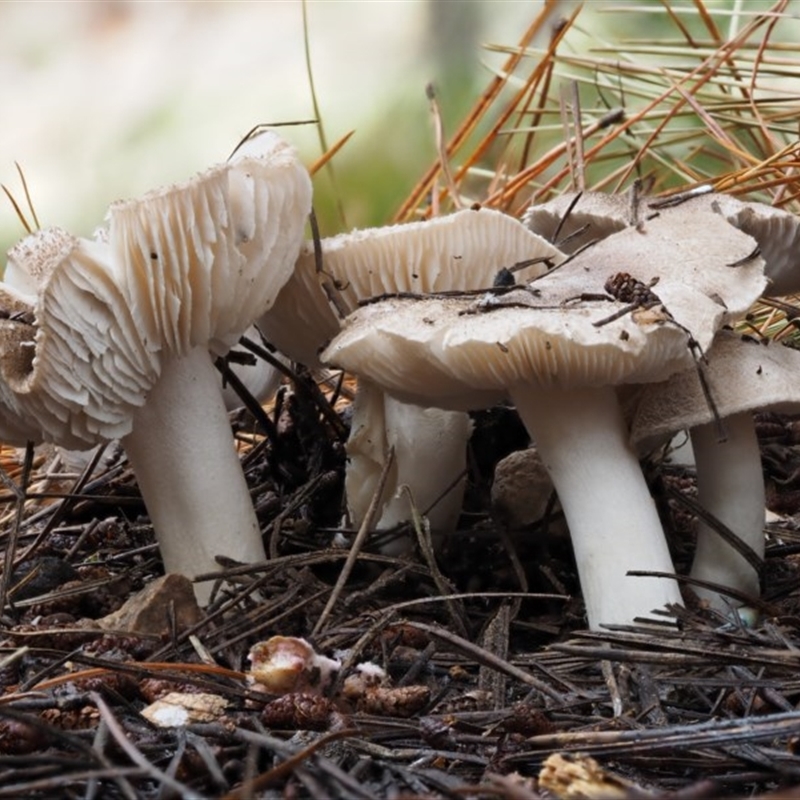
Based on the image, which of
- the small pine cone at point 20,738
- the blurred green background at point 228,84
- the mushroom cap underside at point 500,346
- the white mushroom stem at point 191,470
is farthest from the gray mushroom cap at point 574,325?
the blurred green background at point 228,84

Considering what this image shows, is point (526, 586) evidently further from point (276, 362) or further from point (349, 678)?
point (276, 362)

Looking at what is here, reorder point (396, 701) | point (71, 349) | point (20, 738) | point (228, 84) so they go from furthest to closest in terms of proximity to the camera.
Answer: point (228, 84) < point (71, 349) < point (396, 701) < point (20, 738)

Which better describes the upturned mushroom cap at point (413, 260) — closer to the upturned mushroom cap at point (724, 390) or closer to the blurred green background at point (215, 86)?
the upturned mushroom cap at point (724, 390)

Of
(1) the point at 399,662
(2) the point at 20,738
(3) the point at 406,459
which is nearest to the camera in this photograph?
(2) the point at 20,738

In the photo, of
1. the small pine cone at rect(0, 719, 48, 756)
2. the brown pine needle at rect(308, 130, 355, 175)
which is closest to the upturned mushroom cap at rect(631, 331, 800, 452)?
the small pine cone at rect(0, 719, 48, 756)

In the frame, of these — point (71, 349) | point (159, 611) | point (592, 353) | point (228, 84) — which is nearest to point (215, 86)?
point (228, 84)

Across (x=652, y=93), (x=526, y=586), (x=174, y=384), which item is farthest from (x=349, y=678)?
(x=652, y=93)

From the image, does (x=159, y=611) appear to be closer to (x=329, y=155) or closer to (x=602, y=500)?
(x=602, y=500)
